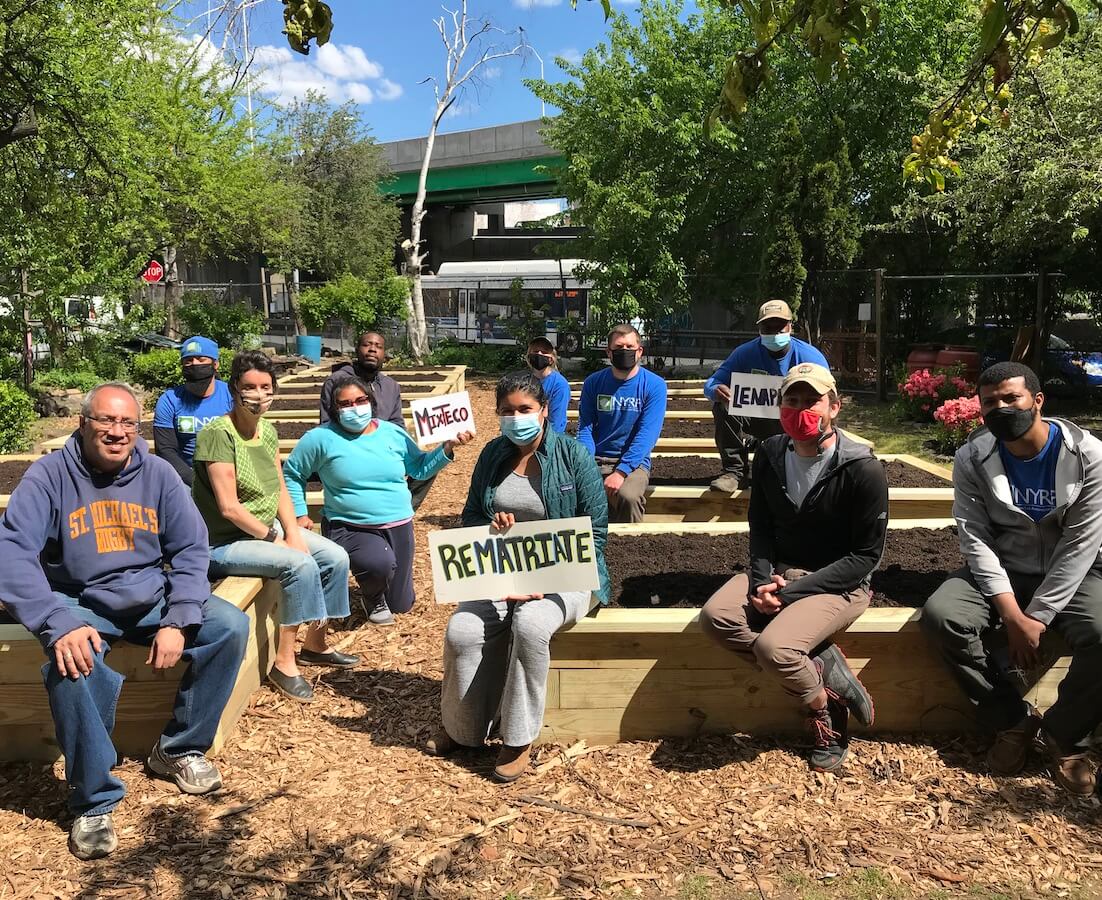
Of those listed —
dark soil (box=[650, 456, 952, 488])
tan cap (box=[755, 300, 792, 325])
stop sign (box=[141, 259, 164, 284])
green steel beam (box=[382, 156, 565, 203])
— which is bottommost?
dark soil (box=[650, 456, 952, 488])

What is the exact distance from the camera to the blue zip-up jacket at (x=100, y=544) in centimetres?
334

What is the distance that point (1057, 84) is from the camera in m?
11.9

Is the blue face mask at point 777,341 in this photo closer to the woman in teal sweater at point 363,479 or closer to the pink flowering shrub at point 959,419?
the woman in teal sweater at point 363,479

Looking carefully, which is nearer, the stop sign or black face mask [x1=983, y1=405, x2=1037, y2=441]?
black face mask [x1=983, y1=405, x2=1037, y2=441]

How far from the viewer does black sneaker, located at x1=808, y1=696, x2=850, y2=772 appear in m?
3.78

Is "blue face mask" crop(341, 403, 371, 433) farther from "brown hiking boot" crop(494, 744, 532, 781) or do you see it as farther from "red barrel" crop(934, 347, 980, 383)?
"red barrel" crop(934, 347, 980, 383)

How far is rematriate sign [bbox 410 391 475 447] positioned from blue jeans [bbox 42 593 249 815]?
7.91 ft

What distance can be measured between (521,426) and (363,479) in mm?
1715

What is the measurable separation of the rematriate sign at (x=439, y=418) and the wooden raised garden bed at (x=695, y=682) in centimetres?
238

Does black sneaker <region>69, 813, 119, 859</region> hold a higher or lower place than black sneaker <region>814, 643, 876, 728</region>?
lower

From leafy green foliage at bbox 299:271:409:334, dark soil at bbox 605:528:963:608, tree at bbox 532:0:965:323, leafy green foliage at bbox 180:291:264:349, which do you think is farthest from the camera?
leafy green foliage at bbox 299:271:409:334

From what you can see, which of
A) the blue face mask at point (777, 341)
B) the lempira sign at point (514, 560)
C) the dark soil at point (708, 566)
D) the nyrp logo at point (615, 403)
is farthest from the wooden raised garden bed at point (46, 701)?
the blue face mask at point (777, 341)

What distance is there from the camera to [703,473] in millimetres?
8016

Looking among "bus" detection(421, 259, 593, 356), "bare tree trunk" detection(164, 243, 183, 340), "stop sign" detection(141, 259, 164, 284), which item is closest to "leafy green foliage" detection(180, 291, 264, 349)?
"bare tree trunk" detection(164, 243, 183, 340)
